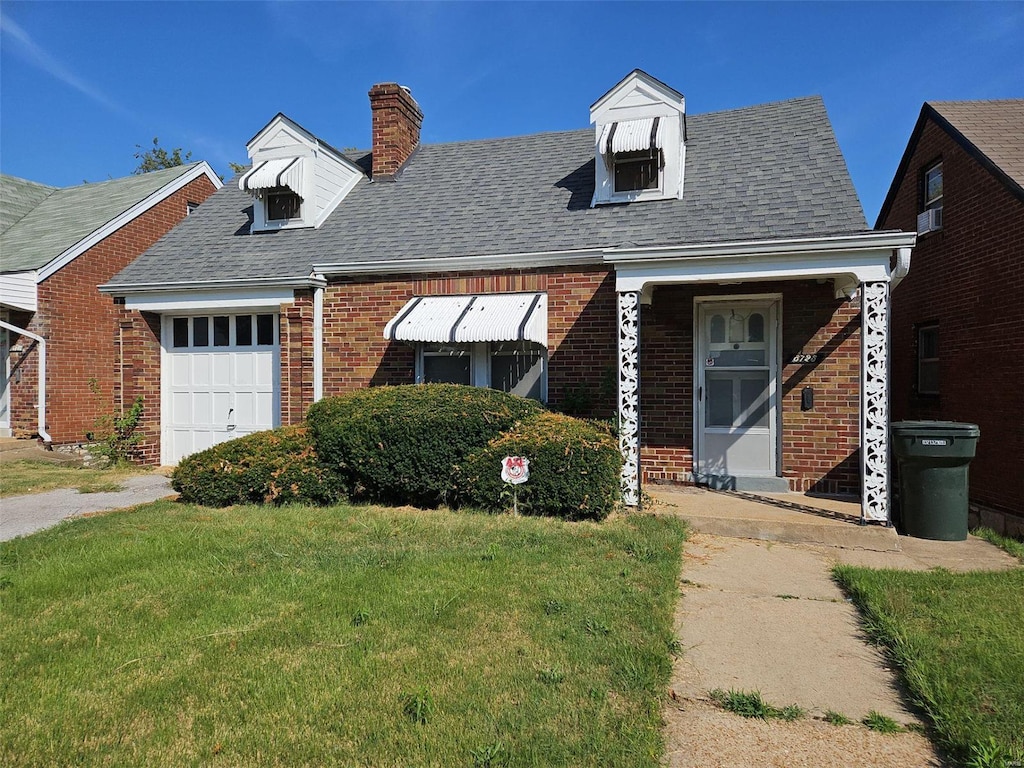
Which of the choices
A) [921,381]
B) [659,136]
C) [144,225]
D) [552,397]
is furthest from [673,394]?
Answer: [144,225]

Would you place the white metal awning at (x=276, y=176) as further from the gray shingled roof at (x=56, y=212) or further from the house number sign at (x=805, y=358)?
the house number sign at (x=805, y=358)

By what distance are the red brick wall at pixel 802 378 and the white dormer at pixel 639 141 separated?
2114 mm

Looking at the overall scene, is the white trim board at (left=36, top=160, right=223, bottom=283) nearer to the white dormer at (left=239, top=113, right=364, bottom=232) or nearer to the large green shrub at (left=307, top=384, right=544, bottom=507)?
the white dormer at (left=239, top=113, right=364, bottom=232)

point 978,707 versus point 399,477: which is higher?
point 399,477

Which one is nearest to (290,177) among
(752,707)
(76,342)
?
(76,342)

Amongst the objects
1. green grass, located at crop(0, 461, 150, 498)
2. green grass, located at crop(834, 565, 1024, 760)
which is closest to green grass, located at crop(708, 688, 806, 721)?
green grass, located at crop(834, 565, 1024, 760)

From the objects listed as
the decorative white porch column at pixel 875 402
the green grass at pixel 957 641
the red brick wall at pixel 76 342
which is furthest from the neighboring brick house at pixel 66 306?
the green grass at pixel 957 641

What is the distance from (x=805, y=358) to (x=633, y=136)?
428 cm

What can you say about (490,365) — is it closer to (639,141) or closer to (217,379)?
(639,141)

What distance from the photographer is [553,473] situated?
7035 mm

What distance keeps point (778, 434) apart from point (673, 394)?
1502mm

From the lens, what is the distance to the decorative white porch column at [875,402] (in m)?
7.00

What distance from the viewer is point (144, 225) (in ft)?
48.6

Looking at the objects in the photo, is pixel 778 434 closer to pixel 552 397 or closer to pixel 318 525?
pixel 552 397
